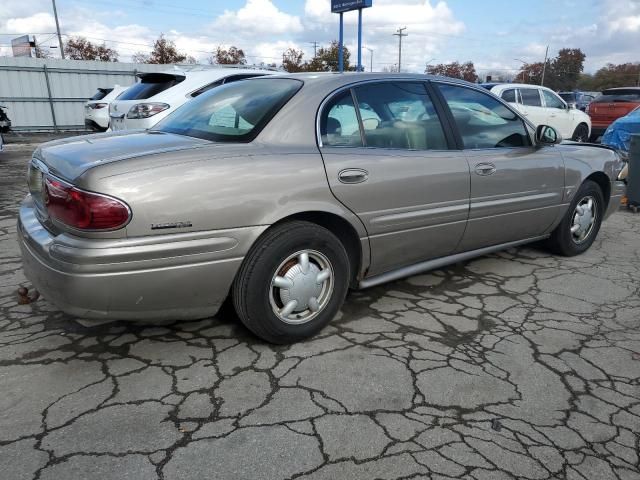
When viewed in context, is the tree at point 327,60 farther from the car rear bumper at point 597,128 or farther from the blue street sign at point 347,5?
the car rear bumper at point 597,128

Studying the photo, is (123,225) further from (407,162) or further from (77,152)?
(407,162)

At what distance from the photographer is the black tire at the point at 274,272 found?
275cm

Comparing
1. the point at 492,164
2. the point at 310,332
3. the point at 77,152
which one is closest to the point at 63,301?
the point at 77,152

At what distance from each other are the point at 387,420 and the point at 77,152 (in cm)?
208

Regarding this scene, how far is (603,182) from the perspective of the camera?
4930 mm

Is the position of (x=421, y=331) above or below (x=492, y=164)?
below

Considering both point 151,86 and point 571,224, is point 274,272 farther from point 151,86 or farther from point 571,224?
point 151,86

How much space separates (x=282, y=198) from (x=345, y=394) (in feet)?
3.49

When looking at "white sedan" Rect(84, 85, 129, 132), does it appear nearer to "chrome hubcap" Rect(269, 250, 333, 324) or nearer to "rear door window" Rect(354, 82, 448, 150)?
"rear door window" Rect(354, 82, 448, 150)

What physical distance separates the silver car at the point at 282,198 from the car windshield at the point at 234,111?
0.05 ft

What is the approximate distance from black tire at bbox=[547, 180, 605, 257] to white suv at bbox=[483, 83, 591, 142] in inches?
288

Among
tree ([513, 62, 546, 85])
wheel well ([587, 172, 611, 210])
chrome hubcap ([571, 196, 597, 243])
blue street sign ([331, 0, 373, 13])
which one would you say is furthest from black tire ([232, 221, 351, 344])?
tree ([513, 62, 546, 85])

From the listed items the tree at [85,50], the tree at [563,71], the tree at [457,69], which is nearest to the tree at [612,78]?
the tree at [563,71]

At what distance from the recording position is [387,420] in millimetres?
2377
